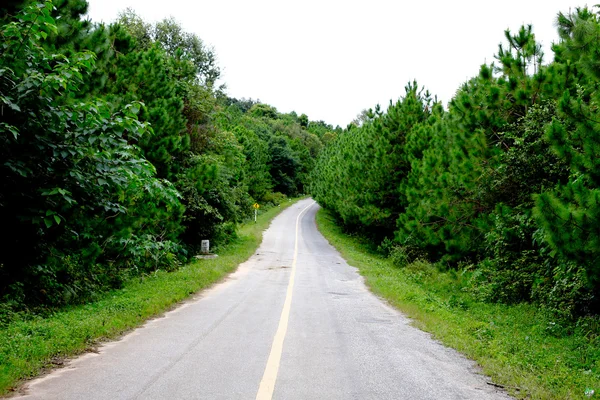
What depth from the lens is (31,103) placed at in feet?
22.1

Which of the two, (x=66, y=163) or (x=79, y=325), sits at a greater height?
(x=66, y=163)

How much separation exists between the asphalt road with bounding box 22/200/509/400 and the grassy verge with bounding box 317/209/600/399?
1.21 ft

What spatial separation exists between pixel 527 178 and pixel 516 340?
4.96m

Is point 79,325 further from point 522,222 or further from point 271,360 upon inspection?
point 522,222

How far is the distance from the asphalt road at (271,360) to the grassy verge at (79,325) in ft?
0.82

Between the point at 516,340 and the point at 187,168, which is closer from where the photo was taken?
the point at 516,340

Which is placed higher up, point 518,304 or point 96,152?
point 96,152

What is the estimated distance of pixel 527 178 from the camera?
11.3 m

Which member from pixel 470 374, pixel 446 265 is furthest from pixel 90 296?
pixel 446 265

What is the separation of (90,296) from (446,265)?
39.3 ft

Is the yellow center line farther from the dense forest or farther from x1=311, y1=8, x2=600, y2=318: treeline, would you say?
x1=311, y1=8, x2=600, y2=318: treeline

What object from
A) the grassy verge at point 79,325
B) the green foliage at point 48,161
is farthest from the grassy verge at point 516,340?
the green foliage at point 48,161

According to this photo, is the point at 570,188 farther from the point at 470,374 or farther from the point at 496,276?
the point at 496,276

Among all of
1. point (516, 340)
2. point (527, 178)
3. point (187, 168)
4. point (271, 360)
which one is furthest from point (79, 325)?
point (187, 168)
